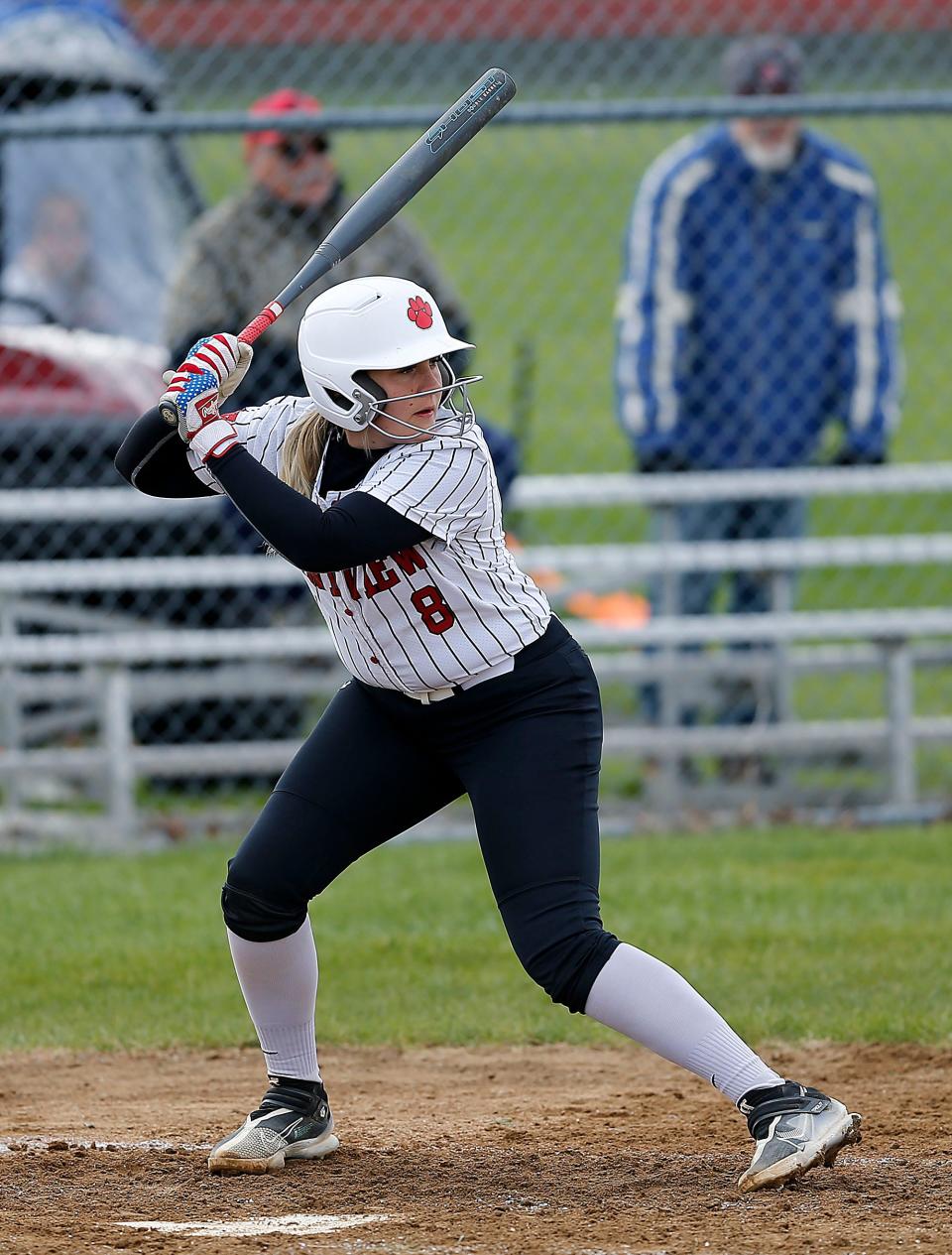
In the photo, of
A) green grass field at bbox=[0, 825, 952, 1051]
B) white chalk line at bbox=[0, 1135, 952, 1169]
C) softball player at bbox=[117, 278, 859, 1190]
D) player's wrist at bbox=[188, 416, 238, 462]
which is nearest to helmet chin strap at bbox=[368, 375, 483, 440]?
softball player at bbox=[117, 278, 859, 1190]

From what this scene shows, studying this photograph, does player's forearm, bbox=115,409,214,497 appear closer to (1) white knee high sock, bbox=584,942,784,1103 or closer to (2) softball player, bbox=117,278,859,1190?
(2) softball player, bbox=117,278,859,1190

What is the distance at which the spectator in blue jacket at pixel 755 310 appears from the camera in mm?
7508

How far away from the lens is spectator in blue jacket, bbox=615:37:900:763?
7.51 m

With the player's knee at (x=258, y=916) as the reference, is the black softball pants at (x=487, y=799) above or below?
above

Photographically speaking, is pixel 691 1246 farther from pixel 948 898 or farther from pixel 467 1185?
pixel 948 898

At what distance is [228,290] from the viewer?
718cm

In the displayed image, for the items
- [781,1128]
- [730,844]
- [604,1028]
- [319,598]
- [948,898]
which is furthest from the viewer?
[730,844]

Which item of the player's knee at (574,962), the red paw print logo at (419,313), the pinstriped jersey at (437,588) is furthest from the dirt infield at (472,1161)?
the red paw print logo at (419,313)

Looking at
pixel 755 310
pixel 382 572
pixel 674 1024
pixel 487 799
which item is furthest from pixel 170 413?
pixel 755 310

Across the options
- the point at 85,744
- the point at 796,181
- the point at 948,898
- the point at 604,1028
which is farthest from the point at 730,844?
the point at 85,744

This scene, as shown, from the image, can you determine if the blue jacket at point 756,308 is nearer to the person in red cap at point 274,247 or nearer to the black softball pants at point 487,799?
the person in red cap at point 274,247

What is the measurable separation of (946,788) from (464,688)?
468 centimetres

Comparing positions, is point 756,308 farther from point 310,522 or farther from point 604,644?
point 310,522

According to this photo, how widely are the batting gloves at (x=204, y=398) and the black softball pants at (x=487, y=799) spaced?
620 millimetres
